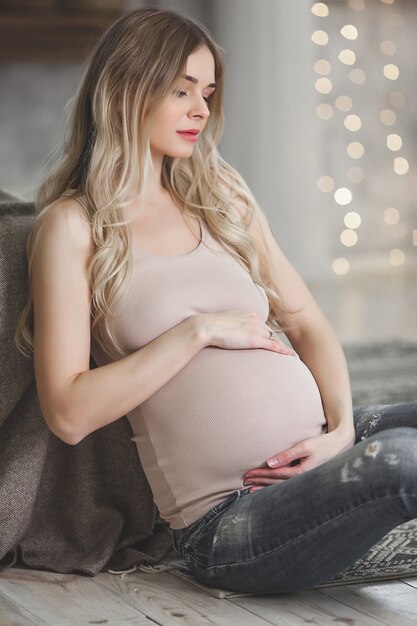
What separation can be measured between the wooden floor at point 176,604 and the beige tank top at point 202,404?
0.14m

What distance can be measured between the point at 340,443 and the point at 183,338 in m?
0.34

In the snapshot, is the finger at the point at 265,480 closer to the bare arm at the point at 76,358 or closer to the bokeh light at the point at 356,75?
the bare arm at the point at 76,358

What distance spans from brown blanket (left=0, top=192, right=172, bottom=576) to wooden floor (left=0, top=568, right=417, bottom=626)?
0.09m

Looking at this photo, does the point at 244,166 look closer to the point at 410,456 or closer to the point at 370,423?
the point at 370,423

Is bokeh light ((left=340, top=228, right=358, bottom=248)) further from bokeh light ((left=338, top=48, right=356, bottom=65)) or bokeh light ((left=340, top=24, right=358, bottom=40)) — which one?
bokeh light ((left=340, top=24, right=358, bottom=40))

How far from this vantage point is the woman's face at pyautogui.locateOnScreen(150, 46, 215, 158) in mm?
1938

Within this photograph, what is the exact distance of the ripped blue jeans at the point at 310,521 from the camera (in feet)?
5.41

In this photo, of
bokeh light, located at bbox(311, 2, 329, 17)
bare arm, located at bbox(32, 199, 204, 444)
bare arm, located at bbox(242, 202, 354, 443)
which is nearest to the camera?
bare arm, located at bbox(32, 199, 204, 444)

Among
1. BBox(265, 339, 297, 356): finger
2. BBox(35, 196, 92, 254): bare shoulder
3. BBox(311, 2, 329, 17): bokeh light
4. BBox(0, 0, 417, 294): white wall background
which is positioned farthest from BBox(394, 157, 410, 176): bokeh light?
BBox(35, 196, 92, 254): bare shoulder

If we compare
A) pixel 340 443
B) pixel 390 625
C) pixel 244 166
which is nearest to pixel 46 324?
pixel 340 443

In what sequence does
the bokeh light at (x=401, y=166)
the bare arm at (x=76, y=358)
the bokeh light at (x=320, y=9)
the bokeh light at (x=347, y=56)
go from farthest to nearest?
the bokeh light at (x=401, y=166) → the bokeh light at (x=347, y=56) → the bokeh light at (x=320, y=9) → the bare arm at (x=76, y=358)

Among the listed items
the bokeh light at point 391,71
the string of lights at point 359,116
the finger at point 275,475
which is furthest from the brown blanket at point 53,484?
the bokeh light at point 391,71

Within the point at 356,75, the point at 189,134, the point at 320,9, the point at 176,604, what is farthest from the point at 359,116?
the point at 176,604

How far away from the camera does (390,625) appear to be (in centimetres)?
169
